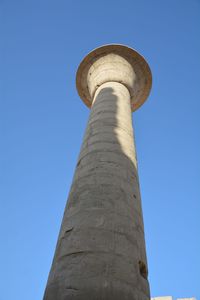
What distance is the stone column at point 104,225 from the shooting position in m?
2.68

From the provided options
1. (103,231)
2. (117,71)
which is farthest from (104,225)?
(117,71)

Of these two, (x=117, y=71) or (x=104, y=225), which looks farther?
(x=117, y=71)

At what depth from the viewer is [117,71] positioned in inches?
302

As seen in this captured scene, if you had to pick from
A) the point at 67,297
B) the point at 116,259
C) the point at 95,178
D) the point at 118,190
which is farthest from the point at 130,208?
the point at 67,297

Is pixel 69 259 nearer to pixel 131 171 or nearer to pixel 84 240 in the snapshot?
pixel 84 240

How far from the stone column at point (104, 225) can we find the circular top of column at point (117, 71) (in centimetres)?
196

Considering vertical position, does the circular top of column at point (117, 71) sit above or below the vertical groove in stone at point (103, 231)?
above

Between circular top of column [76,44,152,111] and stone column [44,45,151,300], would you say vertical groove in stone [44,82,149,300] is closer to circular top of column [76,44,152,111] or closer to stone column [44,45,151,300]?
stone column [44,45,151,300]

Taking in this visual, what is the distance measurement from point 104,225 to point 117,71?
5295 mm

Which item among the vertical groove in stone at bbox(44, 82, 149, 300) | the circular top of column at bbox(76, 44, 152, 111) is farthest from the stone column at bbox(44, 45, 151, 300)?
the circular top of column at bbox(76, 44, 152, 111)

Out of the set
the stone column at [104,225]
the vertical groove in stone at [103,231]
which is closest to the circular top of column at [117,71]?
the stone column at [104,225]

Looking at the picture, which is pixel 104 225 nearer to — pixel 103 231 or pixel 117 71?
pixel 103 231

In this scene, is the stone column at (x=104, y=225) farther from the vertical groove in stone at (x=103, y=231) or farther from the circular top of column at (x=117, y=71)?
the circular top of column at (x=117, y=71)

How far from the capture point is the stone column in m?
2.68
